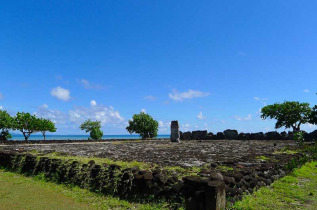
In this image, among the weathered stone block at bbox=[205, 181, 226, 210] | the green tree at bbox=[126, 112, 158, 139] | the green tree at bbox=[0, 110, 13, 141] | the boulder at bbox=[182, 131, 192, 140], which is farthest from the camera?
the green tree at bbox=[126, 112, 158, 139]

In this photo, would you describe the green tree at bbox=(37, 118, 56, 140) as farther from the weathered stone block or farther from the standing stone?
the weathered stone block

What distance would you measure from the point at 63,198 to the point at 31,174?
4.19 meters

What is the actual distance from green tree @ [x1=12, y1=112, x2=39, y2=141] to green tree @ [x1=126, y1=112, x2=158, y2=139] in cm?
1759

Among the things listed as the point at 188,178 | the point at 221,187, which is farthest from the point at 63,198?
the point at 221,187

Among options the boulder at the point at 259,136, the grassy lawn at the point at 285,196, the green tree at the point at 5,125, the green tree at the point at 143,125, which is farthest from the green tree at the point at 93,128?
the grassy lawn at the point at 285,196

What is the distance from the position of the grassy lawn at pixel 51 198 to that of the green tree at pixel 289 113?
41888 mm

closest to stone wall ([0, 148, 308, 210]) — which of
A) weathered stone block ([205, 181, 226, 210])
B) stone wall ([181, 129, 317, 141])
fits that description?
weathered stone block ([205, 181, 226, 210])

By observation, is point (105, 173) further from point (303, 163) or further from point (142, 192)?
point (303, 163)

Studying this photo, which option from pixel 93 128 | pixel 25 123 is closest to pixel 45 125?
pixel 25 123

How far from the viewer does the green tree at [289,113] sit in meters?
41.0

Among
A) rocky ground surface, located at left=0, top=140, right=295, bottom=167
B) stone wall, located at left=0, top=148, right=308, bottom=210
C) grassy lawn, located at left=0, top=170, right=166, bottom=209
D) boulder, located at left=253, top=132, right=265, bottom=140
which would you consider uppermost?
boulder, located at left=253, top=132, right=265, bottom=140

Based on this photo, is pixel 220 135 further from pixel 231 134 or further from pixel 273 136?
pixel 273 136

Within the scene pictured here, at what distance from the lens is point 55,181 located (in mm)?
9023

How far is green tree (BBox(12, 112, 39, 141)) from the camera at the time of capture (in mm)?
32219
